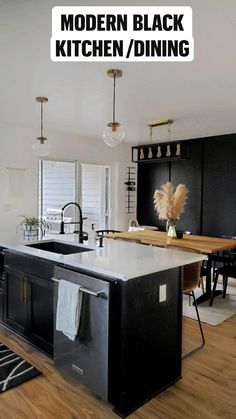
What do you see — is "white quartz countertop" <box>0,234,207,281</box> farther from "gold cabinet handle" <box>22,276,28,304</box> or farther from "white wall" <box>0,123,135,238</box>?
"white wall" <box>0,123,135,238</box>

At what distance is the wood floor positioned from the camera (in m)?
1.97

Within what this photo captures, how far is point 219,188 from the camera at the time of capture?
577 cm

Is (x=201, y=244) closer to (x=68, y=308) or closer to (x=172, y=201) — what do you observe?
(x=172, y=201)

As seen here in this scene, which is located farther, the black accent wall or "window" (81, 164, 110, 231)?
"window" (81, 164, 110, 231)

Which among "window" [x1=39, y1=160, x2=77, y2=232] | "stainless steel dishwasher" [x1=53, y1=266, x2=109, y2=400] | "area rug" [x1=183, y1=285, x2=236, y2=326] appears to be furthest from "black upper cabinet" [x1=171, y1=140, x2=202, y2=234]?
"stainless steel dishwasher" [x1=53, y1=266, x2=109, y2=400]

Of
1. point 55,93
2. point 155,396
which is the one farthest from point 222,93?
point 155,396

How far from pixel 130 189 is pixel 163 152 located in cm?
122

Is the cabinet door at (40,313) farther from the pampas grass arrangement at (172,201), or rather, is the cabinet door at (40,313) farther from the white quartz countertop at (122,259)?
the pampas grass arrangement at (172,201)

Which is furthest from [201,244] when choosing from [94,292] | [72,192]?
[72,192]

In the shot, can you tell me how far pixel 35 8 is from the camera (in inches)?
76.2

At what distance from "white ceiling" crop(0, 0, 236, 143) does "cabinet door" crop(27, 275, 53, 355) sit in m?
1.87

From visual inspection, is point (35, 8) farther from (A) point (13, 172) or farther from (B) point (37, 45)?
(A) point (13, 172)

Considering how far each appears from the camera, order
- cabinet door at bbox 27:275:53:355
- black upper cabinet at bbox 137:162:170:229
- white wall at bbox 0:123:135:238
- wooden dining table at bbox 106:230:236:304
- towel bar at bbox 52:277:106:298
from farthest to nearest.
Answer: black upper cabinet at bbox 137:162:170:229
white wall at bbox 0:123:135:238
wooden dining table at bbox 106:230:236:304
cabinet door at bbox 27:275:53:355
towel bar at bbox 52:277:106:298

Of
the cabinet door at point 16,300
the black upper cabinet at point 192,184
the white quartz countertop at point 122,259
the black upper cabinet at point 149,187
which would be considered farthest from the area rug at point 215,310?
the black upper cabinet at point 149,187
